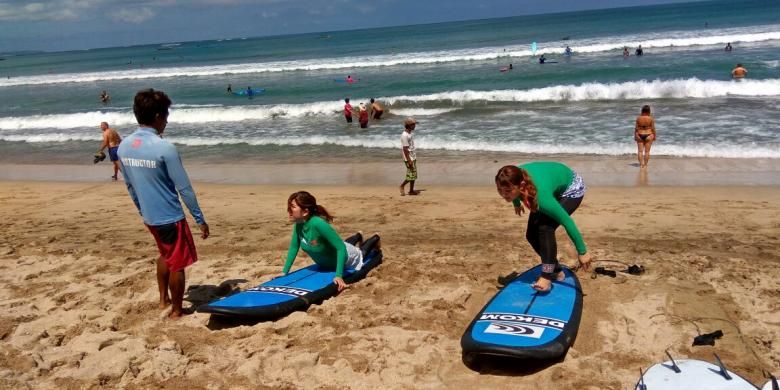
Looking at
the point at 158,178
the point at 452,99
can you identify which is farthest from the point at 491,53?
the point at 158,178

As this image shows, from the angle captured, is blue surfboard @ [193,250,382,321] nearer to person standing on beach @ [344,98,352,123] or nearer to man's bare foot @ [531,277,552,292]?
man's bare foot @ [531,277,552,292]

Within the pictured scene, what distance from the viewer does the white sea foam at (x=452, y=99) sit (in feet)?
68.3

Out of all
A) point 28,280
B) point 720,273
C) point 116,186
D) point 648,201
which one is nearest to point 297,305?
Answer: point 28,280

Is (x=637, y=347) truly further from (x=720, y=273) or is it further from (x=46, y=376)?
(x=46, y=376)

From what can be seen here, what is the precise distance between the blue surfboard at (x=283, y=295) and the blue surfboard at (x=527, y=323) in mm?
1532

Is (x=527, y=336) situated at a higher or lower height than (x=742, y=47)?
lower

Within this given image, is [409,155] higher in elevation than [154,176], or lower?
lower

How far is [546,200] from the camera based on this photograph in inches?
183

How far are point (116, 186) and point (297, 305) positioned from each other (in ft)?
29.1

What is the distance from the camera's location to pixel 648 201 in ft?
29.9

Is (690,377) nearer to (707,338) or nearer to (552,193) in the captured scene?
(707,338)

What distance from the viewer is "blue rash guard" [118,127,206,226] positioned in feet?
14.5

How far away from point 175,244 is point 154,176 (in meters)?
0.62

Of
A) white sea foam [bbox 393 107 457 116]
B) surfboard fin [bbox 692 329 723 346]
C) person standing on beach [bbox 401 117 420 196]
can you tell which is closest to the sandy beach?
surfboard fin [bbox 692 329 723 346]
